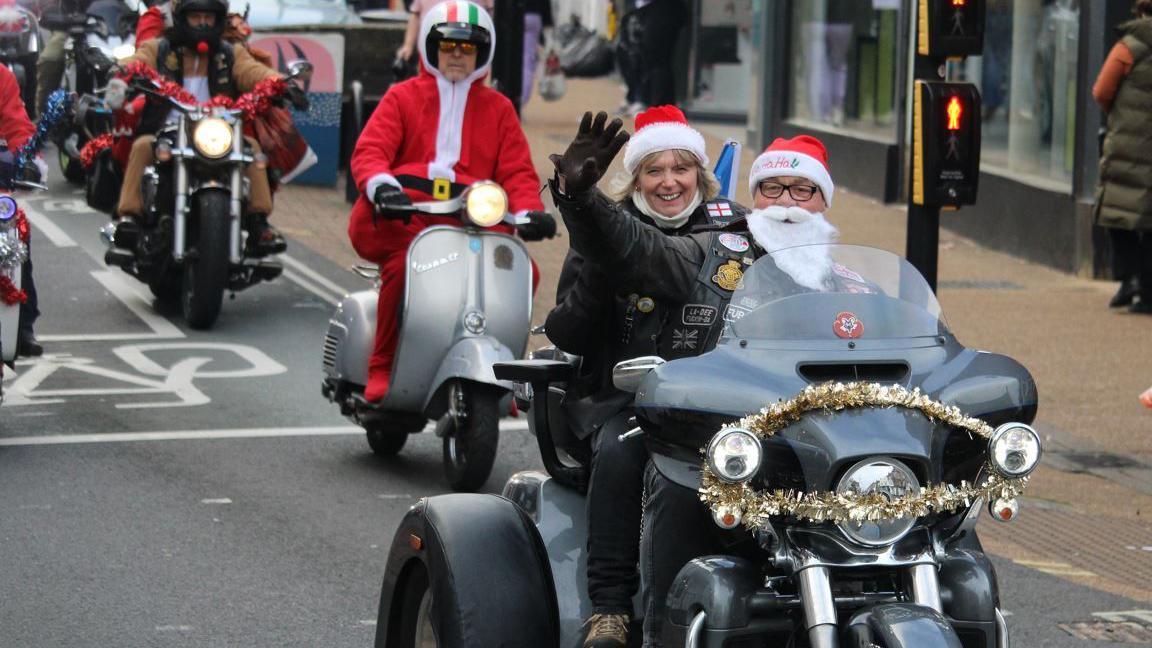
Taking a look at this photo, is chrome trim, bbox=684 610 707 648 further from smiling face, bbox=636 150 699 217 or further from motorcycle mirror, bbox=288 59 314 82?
motorcycle mirror, bbox=288 59 314 82

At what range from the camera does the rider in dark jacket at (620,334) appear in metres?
4.75

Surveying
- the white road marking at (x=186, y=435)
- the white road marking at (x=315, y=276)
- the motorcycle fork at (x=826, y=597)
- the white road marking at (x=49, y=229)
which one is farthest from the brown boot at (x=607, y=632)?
the white road marking at (x=49, y=229)

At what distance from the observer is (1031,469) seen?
13.4 feet

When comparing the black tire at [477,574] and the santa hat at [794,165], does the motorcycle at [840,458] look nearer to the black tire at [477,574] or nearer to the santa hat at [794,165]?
the black tire at [477,574]

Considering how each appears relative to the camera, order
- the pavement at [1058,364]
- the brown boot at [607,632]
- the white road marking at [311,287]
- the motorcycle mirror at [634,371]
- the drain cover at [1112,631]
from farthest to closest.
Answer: the white road marking at [311,287], the pavement at [1058,364], the drain cover at [1112,631], the brown boot at [607,632], the motorcycle mirror at [634,371]

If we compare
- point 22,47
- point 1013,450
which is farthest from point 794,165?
point 22,47

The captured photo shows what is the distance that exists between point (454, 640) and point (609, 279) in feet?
3.04

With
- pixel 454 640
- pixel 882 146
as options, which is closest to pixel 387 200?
pixel 454 640

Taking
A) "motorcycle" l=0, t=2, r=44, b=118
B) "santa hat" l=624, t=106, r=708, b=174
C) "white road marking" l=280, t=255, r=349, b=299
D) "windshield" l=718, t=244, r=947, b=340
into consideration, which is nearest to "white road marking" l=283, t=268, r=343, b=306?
"white road marking" l=280, t=255, r=349, b=299

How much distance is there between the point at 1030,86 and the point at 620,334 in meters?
12.0

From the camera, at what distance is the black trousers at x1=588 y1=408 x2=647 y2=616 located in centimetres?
475

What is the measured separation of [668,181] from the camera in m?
5.28

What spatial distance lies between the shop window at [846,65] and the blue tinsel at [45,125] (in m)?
10.6

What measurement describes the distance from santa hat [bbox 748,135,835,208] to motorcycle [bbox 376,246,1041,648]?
0.65m
